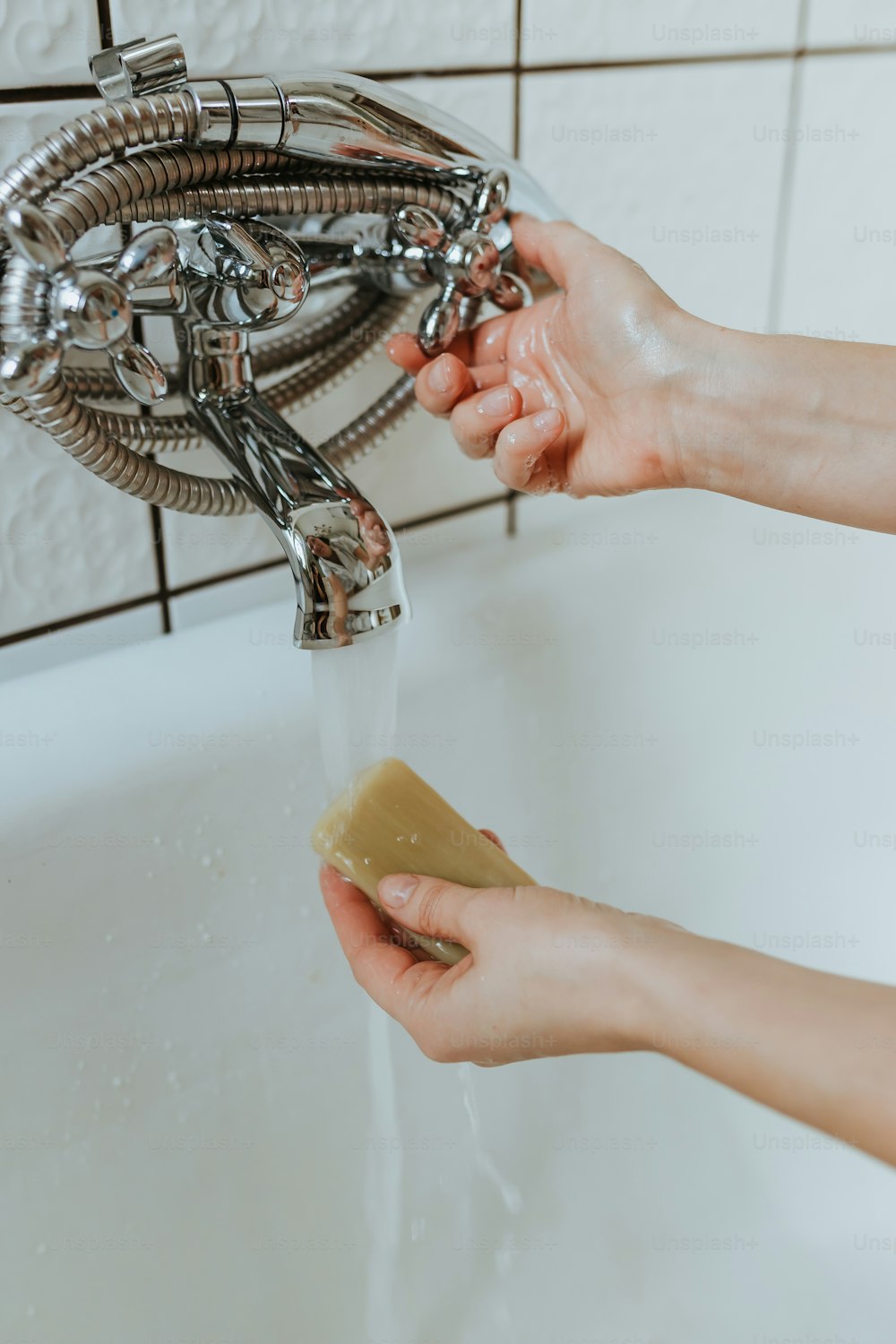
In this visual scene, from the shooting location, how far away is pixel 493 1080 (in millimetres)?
676

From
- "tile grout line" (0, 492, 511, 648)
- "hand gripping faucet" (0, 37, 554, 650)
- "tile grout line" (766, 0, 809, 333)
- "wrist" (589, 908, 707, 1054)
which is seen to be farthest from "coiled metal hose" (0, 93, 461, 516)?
"tile grout line" (766, 0, 809, 333)

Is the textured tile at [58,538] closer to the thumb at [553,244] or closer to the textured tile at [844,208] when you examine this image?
the thumb at [553,244]

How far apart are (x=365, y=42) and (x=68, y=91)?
0.16 metres

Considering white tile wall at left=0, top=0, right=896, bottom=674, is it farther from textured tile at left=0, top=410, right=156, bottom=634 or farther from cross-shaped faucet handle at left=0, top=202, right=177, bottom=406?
cross-shaped faucet handle at left=0, top=202, right=177, bottom=406

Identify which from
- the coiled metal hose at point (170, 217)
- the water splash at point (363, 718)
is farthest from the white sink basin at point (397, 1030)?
the coiled metal hose at point (170, 217)

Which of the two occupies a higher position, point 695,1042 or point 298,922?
point 695,1042

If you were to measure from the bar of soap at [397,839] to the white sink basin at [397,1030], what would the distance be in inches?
4.1

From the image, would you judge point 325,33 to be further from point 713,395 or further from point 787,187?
point 787,187

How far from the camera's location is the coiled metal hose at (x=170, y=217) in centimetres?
40

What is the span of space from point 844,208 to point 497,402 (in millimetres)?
464

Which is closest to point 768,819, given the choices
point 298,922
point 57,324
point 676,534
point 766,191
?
point 676,534

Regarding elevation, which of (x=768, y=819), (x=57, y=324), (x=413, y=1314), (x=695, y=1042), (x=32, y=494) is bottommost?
(x=413, y=1314)

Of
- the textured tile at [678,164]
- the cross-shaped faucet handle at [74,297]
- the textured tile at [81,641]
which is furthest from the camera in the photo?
the textured tile at [678,164]

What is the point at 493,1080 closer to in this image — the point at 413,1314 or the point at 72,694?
the point at 413,1314
